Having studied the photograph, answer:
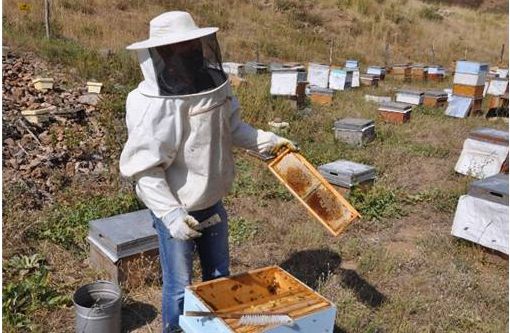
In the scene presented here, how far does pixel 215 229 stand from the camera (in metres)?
2.59

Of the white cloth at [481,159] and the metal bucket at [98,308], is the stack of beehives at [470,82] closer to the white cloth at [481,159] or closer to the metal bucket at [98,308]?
the white cloth at [481,159]

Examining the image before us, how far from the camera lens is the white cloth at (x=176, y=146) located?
7.16 ft

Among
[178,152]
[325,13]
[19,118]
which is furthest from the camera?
[325,13]

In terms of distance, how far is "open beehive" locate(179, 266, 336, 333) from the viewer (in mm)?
2033

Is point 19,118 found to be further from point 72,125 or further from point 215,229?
point 215,229

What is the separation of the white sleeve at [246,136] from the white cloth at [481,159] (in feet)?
14.1

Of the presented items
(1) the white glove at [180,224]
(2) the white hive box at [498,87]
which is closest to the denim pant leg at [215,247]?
(1) the white glove at [180,224]

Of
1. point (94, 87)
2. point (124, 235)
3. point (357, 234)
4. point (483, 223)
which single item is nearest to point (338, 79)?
point (94, 87)

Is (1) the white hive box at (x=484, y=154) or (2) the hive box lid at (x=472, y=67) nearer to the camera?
(1) the white hive box at (x=484, y=154)

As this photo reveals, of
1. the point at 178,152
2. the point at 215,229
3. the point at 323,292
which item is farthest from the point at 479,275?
the point at 178,152

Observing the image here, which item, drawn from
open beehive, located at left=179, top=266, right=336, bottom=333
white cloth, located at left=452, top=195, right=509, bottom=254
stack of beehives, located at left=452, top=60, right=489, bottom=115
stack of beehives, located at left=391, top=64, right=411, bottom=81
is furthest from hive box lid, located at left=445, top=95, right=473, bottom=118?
open beehive, located at left=179, top=266, right=336, bottom=333

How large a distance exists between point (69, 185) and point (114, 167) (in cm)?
58

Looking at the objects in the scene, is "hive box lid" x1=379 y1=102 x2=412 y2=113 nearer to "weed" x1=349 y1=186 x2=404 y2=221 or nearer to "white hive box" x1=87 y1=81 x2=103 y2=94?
"weed" x1=349 y1=186 x2=404 y2=221

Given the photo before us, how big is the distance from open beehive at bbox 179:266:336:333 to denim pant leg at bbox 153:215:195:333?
0.20m
